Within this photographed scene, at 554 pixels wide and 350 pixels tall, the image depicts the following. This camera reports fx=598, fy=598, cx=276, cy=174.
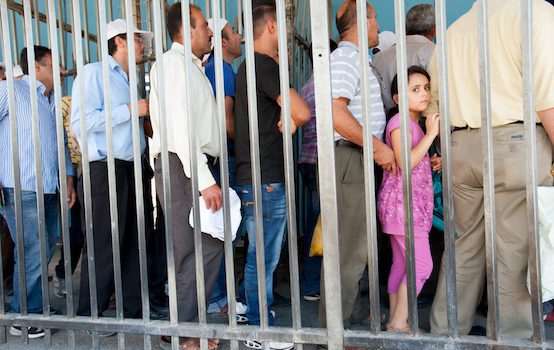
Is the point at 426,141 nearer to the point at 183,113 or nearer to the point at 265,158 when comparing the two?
the point at 265,158

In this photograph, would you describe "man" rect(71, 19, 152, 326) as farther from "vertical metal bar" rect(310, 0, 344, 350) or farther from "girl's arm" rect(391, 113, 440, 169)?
"girl's arm" rect(391, 113, 440, 169)

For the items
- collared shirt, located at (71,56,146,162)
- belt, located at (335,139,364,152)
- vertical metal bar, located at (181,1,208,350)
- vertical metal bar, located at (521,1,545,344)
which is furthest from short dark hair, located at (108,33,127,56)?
vertical metal bar, located at (521,1,545,344)

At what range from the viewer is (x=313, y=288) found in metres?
3.90

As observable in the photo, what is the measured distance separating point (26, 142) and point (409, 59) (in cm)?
223

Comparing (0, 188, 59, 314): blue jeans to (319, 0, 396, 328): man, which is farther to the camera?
(0, 188, 59, 314): blue jeans

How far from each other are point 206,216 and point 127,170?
744 mm

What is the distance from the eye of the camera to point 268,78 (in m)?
2.83

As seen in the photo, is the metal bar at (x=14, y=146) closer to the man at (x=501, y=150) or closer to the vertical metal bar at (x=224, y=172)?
the vertical metal bar at (x=224, y=172)

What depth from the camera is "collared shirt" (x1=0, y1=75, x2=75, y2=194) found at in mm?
3350

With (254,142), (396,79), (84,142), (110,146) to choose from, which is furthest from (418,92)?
(84,142)

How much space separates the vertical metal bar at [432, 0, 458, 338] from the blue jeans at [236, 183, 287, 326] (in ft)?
3.05

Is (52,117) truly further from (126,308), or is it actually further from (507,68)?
(507,68)

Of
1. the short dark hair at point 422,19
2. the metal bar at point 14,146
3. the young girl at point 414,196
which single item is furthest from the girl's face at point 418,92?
the metal bar at point 14,146

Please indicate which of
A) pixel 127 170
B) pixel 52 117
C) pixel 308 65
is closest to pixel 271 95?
pixel 127 170
